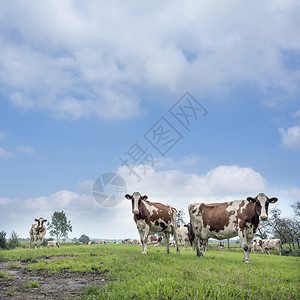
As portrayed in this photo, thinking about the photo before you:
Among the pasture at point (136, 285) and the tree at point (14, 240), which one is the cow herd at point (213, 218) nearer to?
the pasture at point (136, 285)

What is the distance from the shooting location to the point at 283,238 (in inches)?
2249

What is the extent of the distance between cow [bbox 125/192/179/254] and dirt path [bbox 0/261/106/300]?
22.6 feet

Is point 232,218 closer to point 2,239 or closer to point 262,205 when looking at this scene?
point 262,205

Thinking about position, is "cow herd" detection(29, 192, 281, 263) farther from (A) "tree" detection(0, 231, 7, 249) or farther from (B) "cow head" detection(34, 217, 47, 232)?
(A) "tree" detection(0, 231, 7, 249)

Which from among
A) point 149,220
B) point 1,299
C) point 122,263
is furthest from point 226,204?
point 1,299

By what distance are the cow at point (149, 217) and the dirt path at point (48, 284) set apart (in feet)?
22.6

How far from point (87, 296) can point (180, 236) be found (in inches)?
1393

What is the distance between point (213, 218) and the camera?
15883mm

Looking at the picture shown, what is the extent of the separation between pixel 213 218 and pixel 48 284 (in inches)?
400

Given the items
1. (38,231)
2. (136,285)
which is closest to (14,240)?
(38,231)

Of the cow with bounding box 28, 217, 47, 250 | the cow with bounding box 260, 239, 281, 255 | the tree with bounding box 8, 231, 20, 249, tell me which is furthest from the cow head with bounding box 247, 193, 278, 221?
the tree with bounding box 8, 231, 20, 249

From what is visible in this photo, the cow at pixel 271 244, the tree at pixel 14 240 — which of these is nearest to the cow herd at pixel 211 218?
the cow at pixel 271 244

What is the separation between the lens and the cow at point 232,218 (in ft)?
47.1

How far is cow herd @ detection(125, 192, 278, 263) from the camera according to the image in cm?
1448
